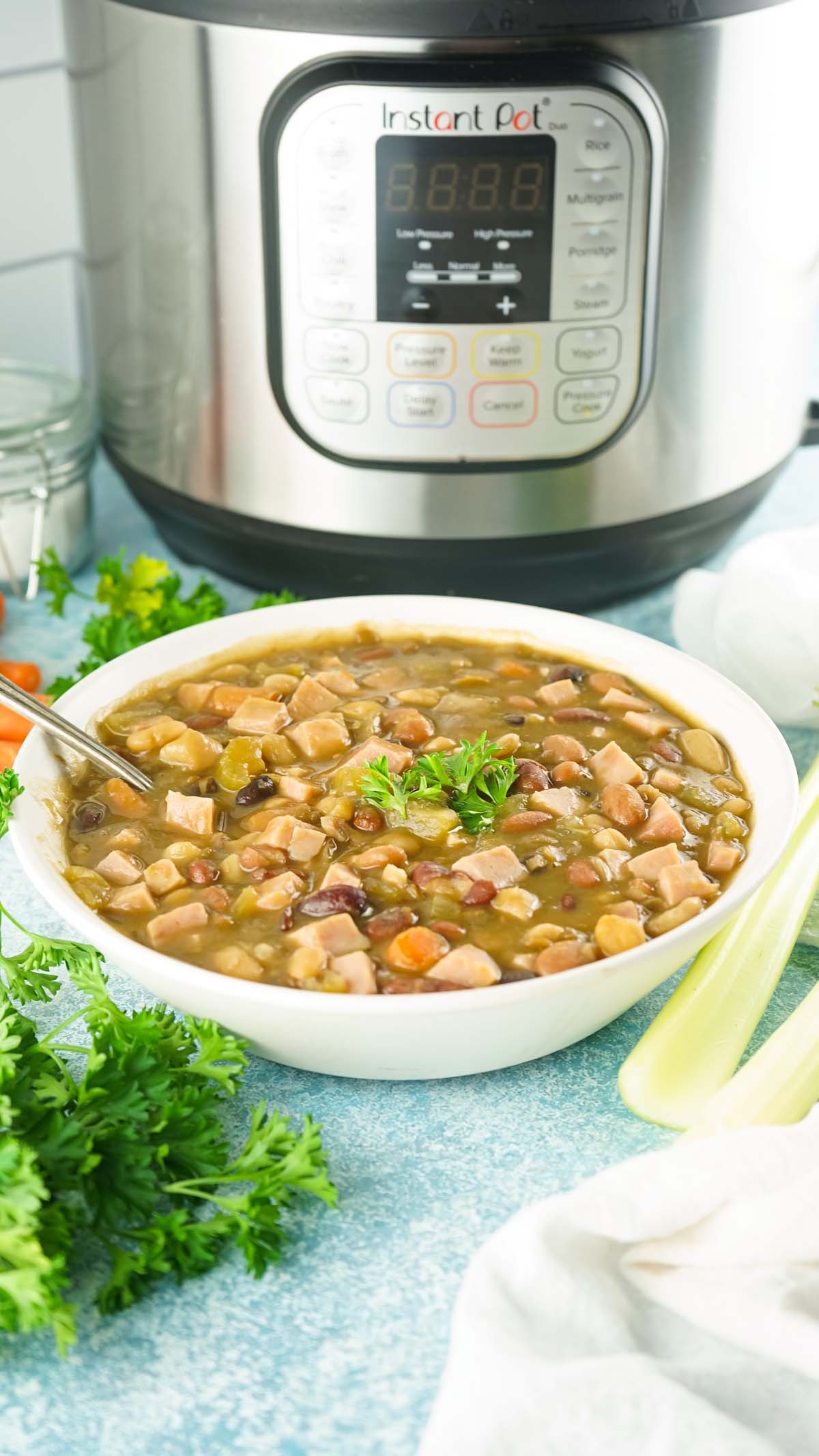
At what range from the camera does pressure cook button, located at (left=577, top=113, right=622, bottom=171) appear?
4.69 feet

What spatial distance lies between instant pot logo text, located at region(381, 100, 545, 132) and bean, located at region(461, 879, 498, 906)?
732mm

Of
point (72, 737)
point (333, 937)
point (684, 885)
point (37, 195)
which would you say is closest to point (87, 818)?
point (72, 737)

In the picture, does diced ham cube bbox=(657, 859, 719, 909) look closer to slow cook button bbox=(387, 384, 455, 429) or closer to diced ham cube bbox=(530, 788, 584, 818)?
diced ham cube bbox=(530, 788, 584, 818)

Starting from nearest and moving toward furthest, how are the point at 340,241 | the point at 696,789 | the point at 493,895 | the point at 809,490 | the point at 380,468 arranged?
the point at 493,895 → the point at 696,789 → the point at 340,241 → the point at 380,468 → the point at 809,490

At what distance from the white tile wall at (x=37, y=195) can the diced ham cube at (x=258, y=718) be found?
43.6 inches

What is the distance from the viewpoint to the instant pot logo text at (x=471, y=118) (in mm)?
1406

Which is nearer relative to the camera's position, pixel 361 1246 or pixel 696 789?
pixel 361 1246

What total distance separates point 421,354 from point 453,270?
87 millimetres

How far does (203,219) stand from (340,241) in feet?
0.55

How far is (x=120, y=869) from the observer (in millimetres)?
1179

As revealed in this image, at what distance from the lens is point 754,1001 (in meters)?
1.17

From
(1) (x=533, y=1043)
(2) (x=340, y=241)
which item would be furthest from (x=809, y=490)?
(1) (x=533, y=1043)

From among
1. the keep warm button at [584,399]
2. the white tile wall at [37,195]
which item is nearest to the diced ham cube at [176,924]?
the keep warm button at [584,399]

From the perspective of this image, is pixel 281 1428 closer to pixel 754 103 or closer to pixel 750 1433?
pixel 750 1433
